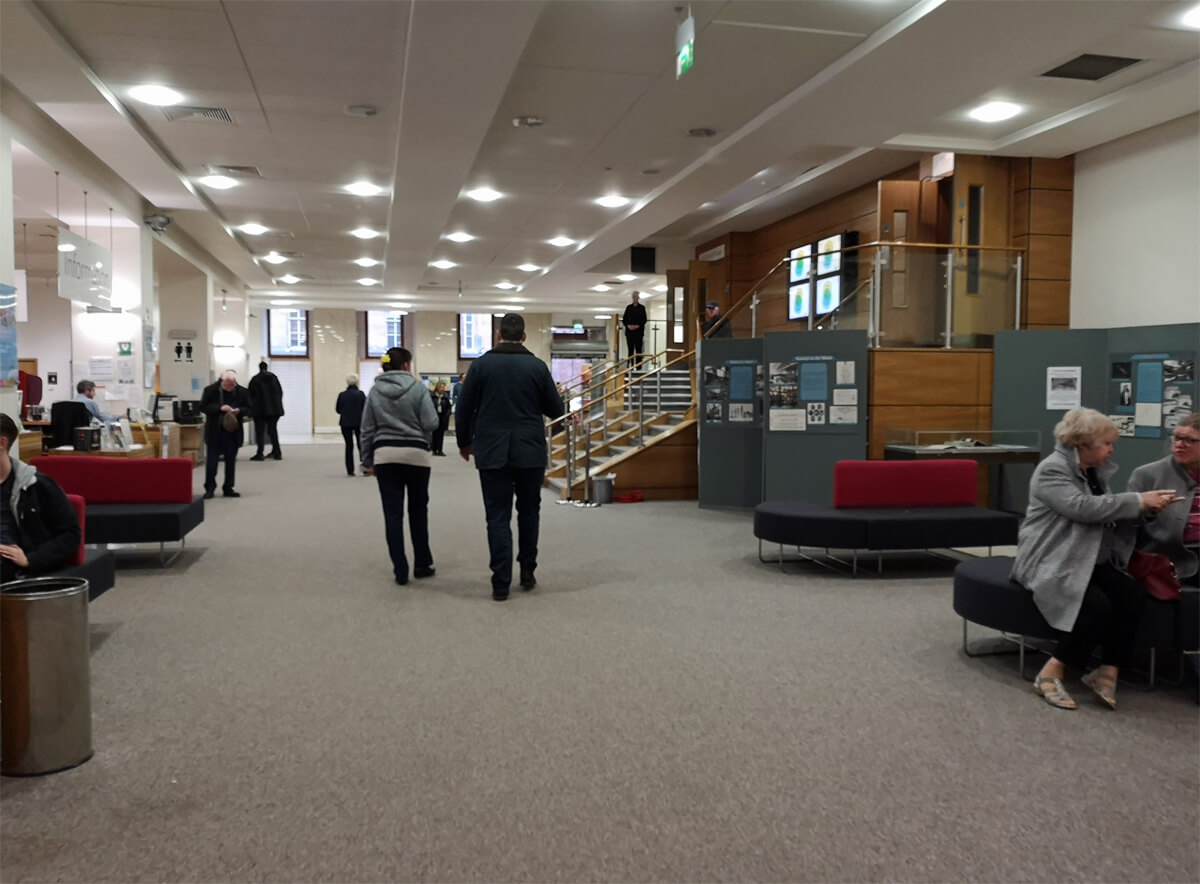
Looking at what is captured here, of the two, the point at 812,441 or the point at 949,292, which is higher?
the point at 949,292

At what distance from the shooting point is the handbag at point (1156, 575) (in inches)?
160

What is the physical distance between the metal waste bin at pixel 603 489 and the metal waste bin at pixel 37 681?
7912mm

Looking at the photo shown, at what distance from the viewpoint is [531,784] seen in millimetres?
3084

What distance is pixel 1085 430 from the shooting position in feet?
13.1

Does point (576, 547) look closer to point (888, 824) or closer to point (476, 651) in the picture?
point (476, 651)

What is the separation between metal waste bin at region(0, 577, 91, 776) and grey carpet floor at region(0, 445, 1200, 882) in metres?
0.09

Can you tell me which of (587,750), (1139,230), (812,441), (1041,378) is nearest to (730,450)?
(812,441)

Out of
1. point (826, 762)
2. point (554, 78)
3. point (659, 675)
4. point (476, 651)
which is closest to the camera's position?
point (826, 762)

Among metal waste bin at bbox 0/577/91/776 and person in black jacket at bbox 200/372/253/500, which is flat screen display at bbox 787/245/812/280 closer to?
person in black jacket at bbox 200/372/253/500

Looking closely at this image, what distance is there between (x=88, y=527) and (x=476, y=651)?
3566 millimetres

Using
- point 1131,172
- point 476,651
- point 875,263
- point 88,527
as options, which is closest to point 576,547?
point 476,651

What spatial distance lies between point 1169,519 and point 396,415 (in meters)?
4.57

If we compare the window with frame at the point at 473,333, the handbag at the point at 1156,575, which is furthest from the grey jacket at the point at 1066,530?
the window with frame at the point at 473,333

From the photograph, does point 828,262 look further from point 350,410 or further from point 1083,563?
point 350,410
